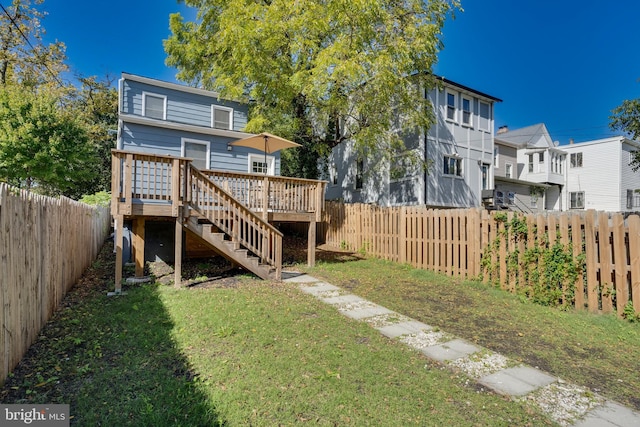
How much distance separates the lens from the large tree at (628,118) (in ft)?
40.5

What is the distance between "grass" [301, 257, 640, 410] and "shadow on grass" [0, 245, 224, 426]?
3532mm

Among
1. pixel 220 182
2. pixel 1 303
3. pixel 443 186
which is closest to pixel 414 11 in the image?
pixel 443 186

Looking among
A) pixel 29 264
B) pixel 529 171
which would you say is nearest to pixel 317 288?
pixel 29 264

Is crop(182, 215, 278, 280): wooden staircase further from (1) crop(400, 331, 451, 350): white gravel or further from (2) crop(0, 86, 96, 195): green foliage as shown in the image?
(2) crop(0, 86, 96, 195): green foliage

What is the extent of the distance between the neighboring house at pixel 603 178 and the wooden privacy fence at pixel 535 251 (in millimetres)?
21775

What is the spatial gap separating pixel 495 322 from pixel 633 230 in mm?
2578

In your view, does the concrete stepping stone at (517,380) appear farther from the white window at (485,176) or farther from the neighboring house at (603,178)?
the neighboring house at (603,178)

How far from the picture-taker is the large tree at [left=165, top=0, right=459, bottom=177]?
31.3 feet

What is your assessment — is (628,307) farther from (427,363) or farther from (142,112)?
(142,112)

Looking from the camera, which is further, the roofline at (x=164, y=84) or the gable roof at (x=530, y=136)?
the gable roof at (x=530, y=136)

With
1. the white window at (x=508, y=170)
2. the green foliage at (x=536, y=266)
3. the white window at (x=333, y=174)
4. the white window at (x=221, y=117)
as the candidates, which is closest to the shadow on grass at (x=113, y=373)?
the green foliage at (x=536, y=266)

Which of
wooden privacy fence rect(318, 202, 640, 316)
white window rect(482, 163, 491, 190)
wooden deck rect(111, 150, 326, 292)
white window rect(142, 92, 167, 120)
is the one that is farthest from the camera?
white window rect(482, 163, 491, 190)

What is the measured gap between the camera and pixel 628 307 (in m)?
5.09

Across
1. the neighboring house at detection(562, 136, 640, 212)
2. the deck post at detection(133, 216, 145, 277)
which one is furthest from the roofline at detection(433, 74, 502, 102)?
the deck post at detection(133, 216, 145, 277)
